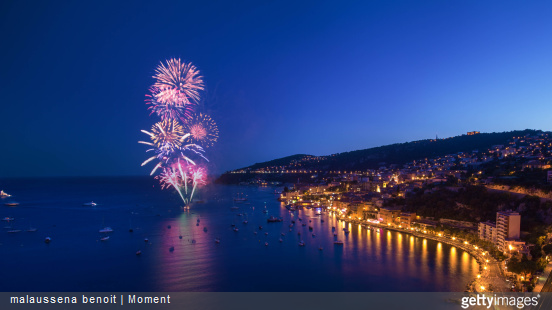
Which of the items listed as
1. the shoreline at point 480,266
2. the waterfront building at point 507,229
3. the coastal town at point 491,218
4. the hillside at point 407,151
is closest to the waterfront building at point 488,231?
the coastal town at point 491,218

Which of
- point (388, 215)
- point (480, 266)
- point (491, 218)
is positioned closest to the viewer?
point (480, 266)

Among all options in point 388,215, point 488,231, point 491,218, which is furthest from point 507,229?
point 388,215

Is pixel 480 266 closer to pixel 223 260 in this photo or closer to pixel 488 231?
pixel 488 231

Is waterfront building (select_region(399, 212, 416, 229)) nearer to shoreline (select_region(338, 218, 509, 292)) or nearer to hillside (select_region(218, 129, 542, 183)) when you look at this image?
shoreline (select_region(338, 218, 509, 292))

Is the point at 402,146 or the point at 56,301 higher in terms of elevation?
the point at 402,146

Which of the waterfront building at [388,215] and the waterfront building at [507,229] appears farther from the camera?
the waterfront building at [388,215]

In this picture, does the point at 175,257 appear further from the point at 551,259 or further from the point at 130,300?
the point at 551,259

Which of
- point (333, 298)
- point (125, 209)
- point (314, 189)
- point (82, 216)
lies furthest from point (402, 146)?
point (333, 298)

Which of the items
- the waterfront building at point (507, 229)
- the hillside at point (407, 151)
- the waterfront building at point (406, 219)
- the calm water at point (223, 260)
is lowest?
the calm water at point (223, 260)

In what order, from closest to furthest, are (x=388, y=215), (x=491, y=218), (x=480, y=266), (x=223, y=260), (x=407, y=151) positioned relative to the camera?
(x=480, y=266) → (x=223, y=260) → (x=491, y=218) → (x=388, y=215) → (x=407, y=151)

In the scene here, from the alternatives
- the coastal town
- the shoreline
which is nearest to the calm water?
the shoreline

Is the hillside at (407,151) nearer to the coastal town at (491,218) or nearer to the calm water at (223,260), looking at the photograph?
the coastal town at (491,218)
